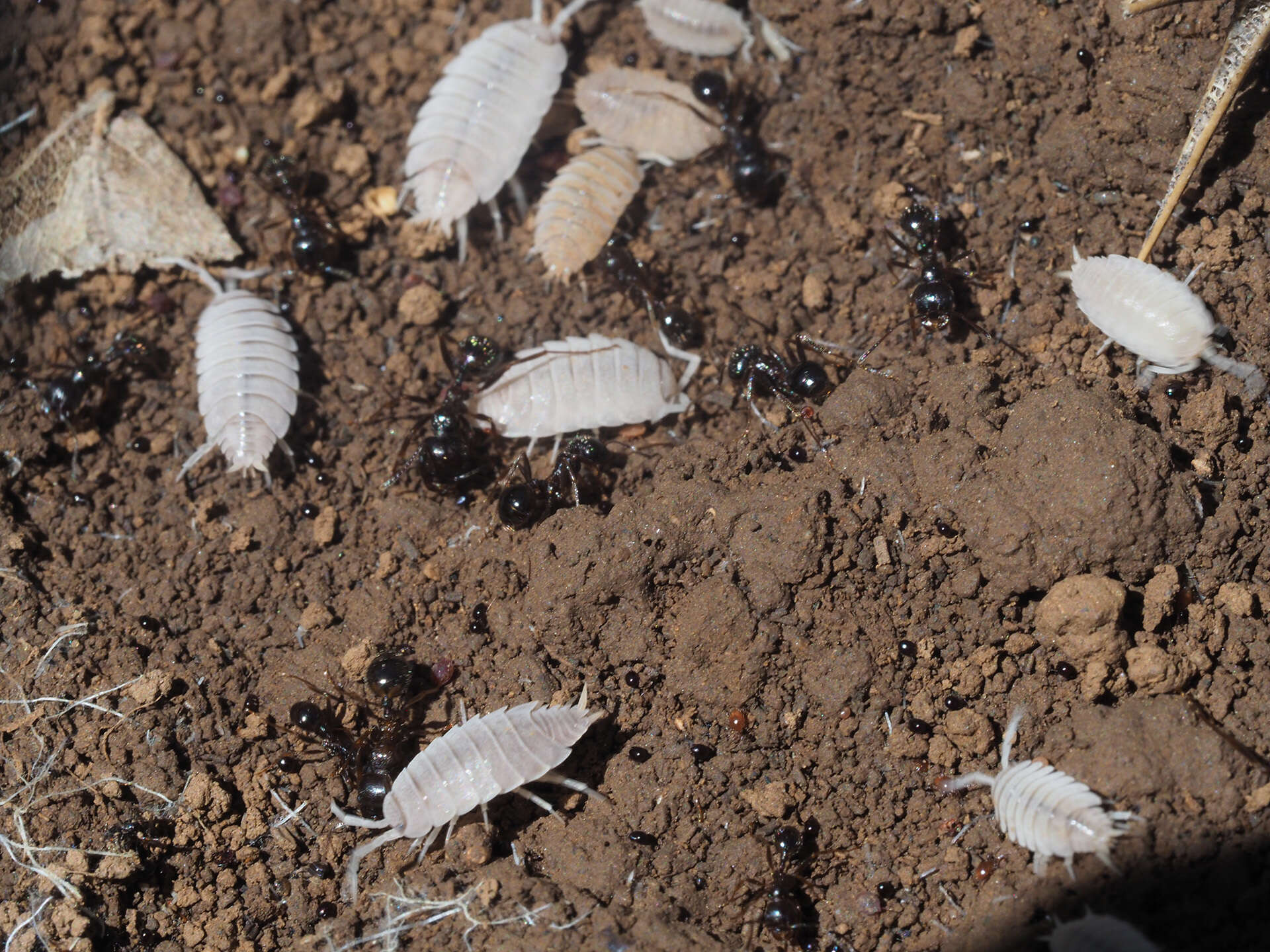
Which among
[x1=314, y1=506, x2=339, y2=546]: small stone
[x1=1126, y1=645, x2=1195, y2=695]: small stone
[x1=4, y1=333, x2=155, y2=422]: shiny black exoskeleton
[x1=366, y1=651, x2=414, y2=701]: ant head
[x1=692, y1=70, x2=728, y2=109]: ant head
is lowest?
[x1=366, y1=651, x2=414, y2=701]: ant head

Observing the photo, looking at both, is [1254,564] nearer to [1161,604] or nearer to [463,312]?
[1161,604]

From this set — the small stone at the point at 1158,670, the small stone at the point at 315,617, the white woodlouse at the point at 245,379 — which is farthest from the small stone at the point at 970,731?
the white woodlouse at the point at 245,379

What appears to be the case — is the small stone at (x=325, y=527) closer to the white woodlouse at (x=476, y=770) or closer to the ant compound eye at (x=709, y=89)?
the white woodlouse at (x=476, y=770)

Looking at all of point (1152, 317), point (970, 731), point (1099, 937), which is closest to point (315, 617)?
point (970, 731)

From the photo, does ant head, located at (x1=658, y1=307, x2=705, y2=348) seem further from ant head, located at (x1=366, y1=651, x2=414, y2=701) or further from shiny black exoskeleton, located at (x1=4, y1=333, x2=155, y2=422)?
shiny black exoskeleton, located at (x1=4, y1=333, x2=155, y2=422)

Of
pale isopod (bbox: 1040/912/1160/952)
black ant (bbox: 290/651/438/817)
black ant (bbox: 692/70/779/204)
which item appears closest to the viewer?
pale isopod (bbox: 1040/912/1160/952)

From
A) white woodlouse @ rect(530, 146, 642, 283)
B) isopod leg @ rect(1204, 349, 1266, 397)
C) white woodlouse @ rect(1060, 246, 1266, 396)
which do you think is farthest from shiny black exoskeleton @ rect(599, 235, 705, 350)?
isopod leg @ rect(1204, 349, 1266, 397)

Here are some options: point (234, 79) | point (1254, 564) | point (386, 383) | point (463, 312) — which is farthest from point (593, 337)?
point (1254, 564)
